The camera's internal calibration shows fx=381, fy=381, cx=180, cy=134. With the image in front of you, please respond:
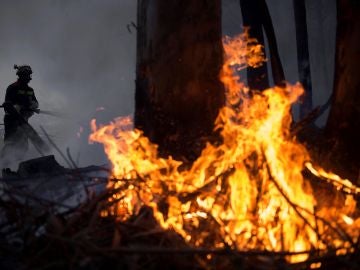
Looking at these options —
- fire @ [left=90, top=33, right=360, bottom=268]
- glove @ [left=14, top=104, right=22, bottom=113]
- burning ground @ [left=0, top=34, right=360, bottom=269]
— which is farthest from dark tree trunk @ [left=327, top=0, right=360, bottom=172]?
glove @ [left=14, top=104, right=22, bottom=113]

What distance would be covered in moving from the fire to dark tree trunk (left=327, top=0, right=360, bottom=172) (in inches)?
25.6

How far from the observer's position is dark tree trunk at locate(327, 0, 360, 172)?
12.6ft

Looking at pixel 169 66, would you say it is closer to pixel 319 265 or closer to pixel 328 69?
pixel 319 265

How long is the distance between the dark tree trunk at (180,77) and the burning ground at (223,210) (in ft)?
0.48

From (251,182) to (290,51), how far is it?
23345mm

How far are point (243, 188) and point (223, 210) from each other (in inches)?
9.5

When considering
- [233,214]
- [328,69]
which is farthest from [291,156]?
[328,69]

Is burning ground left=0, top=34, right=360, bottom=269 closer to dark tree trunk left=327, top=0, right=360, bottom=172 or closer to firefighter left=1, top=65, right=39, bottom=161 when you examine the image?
dark tree trunk left=327, top=0, right=360, bottom=172

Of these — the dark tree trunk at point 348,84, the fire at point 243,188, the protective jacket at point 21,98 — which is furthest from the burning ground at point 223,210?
the protective jacket at point 21,98

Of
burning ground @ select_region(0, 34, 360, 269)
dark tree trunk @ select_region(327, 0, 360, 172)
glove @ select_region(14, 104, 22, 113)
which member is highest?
glove @ select_region(14, 104, 22, 113)

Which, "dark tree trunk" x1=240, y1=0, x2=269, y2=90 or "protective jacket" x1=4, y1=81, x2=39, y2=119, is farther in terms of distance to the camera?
"protective jacket" x1=4, y1=81, x2=39, y2=119

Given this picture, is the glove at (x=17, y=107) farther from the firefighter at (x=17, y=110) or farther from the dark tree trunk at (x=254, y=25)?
the dark tree trunk at (x=254, y=25)

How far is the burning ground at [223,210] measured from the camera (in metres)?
2.23

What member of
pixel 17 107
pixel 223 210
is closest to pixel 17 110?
pixel 17 107
